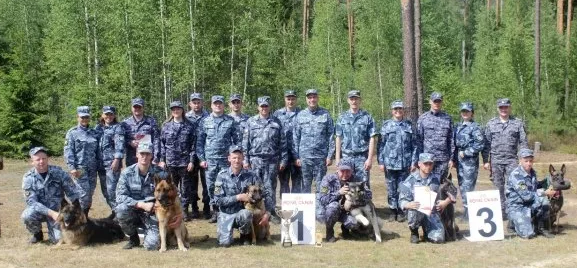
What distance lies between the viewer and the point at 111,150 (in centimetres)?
902

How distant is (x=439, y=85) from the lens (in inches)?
1158

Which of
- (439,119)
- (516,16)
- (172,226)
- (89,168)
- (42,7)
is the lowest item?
(172,226)

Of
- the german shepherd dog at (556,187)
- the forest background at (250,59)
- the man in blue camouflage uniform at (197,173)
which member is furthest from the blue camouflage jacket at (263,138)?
the forest background at (250,59)

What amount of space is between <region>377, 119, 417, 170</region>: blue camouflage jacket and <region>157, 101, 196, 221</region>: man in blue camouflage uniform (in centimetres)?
305

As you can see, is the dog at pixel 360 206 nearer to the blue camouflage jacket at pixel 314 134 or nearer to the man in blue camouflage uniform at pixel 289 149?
the blue camouflage jacket at pixel 314 134

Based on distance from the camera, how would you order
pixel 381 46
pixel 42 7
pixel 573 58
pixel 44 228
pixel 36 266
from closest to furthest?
pixel 36 266
pixel 44 228
pixel 573 58
pixel 381 46
pixel 42 7

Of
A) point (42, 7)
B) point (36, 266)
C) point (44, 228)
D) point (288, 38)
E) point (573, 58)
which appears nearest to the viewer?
point (36, 266)

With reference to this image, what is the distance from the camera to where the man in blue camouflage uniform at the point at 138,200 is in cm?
729

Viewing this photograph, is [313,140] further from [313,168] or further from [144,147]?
[144,147]

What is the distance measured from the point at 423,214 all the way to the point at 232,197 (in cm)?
251

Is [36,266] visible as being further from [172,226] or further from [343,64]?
[343,64]

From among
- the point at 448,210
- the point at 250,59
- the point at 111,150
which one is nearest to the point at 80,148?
the point at 111,150

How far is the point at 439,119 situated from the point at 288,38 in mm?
24291

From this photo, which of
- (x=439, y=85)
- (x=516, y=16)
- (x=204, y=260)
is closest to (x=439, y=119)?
(x=204, y=260)
